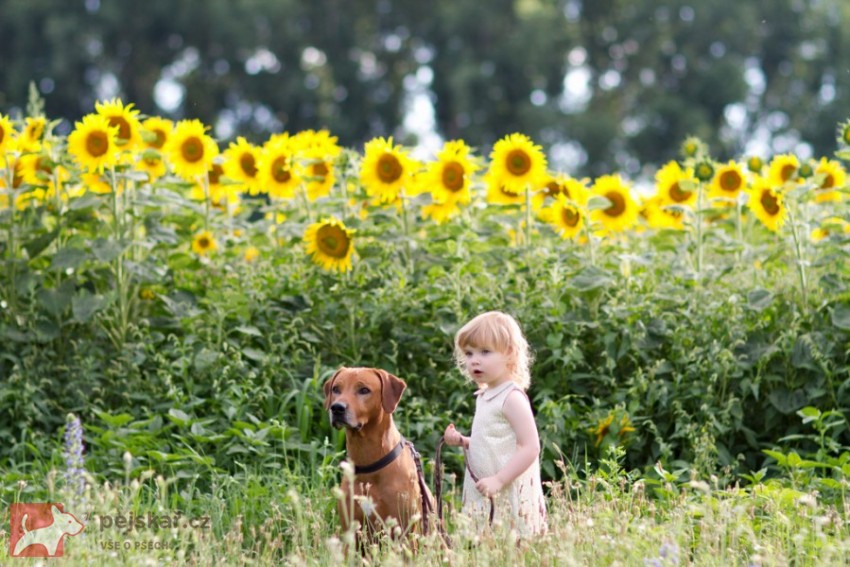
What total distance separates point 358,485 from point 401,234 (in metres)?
2.34

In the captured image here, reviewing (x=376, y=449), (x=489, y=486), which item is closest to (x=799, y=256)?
(x=489, y=486)

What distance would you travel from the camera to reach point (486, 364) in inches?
152

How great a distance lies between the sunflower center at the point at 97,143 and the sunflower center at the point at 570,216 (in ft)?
6.88

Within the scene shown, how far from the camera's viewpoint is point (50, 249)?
20.4ft

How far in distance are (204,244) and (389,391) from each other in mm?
2778

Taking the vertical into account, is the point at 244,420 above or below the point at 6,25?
below

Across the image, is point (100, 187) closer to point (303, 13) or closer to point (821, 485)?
point (821, 485)

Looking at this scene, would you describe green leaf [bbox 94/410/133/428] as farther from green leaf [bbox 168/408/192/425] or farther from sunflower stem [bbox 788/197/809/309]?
sunflower stem [bbox 788/197/809/309]

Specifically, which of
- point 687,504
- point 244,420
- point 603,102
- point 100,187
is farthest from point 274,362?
point 603,102

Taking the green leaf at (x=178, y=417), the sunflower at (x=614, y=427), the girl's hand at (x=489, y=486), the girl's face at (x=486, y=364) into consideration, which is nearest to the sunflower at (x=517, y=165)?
the sunflower at (x=614, y=427)

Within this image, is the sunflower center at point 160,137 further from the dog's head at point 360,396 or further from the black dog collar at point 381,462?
the black dog collar at point 381,462

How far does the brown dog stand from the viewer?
3721mm

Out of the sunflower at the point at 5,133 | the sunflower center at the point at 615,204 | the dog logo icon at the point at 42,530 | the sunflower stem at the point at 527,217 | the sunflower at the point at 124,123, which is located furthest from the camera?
the sunflower center at the point at 615,204

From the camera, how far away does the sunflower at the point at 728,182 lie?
20.5ft
